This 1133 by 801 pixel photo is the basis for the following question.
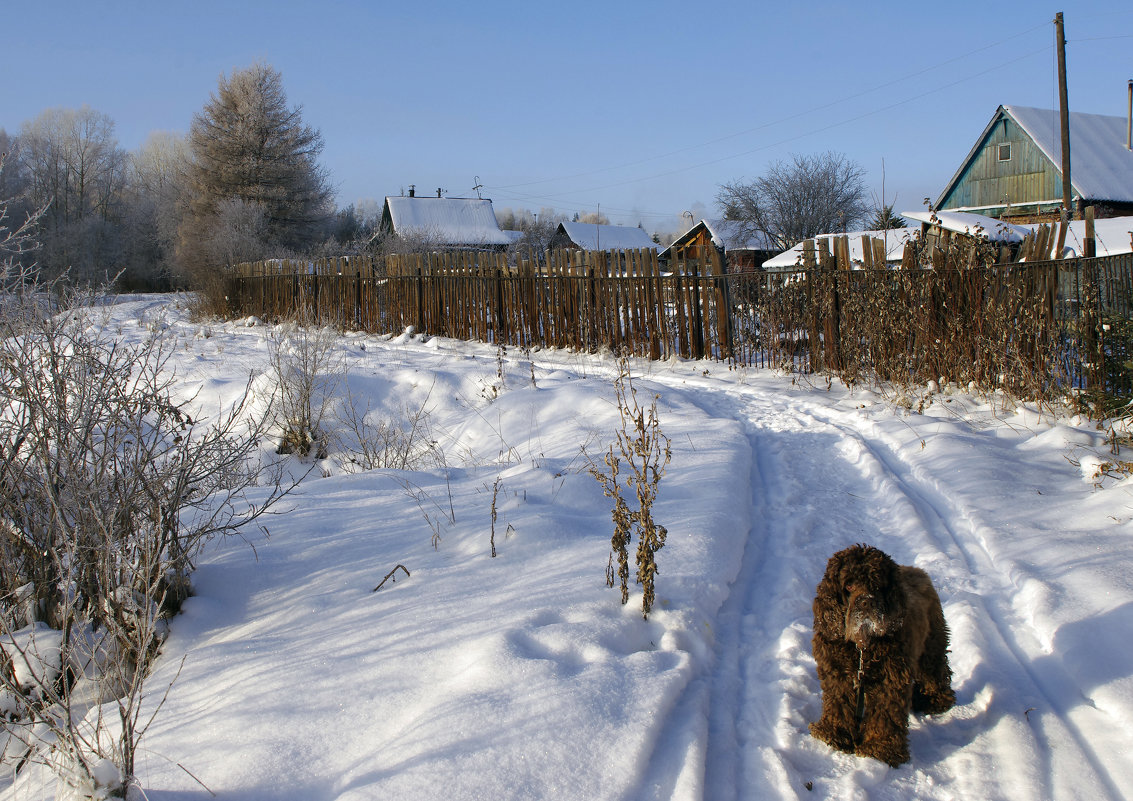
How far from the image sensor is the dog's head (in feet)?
7.86

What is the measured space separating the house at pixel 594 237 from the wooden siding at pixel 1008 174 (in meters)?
20.2

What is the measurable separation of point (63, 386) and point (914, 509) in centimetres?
510

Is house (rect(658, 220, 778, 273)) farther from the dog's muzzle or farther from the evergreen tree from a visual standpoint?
the dog's muzzle

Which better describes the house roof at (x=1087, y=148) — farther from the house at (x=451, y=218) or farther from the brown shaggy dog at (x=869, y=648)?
the brown shaggy dog at (x=869, y=648)

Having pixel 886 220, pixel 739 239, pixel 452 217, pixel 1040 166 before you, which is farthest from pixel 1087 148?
pixel 452 217

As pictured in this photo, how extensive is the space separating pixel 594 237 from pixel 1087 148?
92.7 ft

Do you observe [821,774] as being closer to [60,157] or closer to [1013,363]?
[1013,363]

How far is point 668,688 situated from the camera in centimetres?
280

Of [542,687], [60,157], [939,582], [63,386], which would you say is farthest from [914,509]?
[60,157]

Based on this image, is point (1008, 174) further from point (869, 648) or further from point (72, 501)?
point (72, 501)

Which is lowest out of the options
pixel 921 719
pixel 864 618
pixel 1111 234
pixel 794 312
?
pixel 921 719

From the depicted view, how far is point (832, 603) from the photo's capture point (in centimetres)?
251

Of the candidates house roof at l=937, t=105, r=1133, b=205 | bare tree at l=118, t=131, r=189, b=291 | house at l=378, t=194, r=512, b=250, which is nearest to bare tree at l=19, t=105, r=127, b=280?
bare tree at l=118, t=131, r=189, b=291

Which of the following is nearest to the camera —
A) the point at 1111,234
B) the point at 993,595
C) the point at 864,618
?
the point at 864,618
